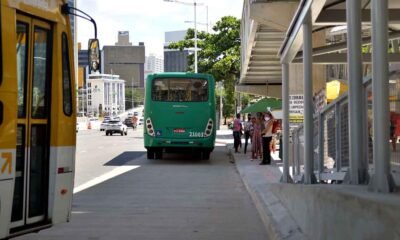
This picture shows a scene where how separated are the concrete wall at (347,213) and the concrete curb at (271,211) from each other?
0.23m

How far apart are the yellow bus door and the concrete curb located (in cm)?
311

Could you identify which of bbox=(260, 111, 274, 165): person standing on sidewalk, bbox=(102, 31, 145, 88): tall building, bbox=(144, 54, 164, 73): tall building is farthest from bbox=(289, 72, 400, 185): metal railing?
bbox=(144, 54, 164, 73): tall building

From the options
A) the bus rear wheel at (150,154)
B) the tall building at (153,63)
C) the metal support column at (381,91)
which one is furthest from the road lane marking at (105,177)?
the tall building at (153,63)

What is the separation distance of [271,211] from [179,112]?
12.2 meters

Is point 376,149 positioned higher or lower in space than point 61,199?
higher

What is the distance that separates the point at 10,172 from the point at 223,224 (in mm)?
4414

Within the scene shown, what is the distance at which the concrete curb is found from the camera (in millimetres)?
7843

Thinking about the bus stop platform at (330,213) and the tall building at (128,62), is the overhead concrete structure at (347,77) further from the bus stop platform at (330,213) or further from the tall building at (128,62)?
the tall building at (128,62)

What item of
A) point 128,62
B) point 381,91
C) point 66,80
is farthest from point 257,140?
point 128,62

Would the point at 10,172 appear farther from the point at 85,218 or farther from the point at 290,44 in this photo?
the point at 290,44

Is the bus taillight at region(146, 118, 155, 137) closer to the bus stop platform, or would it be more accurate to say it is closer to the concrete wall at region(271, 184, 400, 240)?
the bus stop platform

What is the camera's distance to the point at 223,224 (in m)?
9.46

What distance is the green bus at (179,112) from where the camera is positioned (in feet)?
71.5

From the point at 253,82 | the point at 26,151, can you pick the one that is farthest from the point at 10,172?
the point at 253,82
